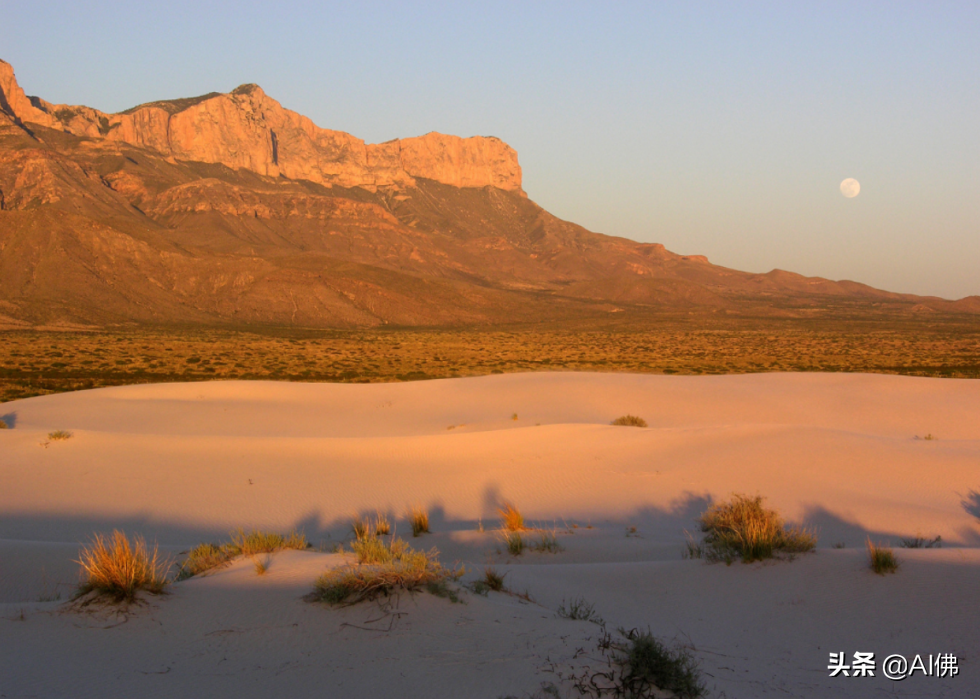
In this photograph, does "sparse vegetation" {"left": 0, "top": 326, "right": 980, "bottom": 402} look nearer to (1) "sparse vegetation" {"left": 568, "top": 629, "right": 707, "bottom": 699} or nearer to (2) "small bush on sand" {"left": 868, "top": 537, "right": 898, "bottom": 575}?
(1) "sparse vegetation" {"left": 568, "top": 629, "right": 707, "bottom": 699}

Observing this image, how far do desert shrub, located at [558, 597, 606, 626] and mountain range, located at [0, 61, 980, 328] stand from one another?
244 ft

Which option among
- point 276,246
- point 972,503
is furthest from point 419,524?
point 276,246

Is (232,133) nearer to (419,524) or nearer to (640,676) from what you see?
(419,524)

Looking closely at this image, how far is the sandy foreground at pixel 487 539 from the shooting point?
12.7ft

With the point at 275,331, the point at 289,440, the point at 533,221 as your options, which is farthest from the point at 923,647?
the point at 533,221

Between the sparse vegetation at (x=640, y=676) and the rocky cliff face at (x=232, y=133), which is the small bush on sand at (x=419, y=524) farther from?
the rocky cliff face at (x=232, y=133)

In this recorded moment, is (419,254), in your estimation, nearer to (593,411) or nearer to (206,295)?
(206,295)

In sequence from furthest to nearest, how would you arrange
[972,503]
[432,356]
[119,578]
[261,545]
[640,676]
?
[432,356] → [972,503] → [261,545] → [119,578] → [640,676]

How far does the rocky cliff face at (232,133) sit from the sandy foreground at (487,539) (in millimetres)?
163197

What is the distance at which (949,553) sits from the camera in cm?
569

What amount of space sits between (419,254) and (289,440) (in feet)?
415

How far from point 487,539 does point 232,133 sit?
187843 millimetres

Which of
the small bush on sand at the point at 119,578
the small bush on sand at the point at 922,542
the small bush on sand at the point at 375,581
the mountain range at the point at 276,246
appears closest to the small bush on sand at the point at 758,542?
the small bush on sand at the point at 922,542

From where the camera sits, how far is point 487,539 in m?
7.77
